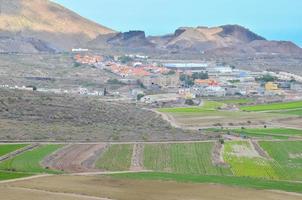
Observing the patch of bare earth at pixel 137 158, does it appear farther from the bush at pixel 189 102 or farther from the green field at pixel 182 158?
the bush at pixel 189 102

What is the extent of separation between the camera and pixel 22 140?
→ 55031 millimetres

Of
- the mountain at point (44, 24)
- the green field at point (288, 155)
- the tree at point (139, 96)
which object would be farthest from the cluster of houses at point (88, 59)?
Result: the green field at point (288, 155)

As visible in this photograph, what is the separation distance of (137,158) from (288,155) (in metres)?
10.8

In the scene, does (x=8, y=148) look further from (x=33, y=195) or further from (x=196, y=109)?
(x=196, y=109)

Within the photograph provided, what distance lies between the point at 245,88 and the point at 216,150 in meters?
58.6

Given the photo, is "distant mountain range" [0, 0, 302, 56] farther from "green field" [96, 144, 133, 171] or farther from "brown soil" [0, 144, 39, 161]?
"green field" [96, 144, 133, 171]

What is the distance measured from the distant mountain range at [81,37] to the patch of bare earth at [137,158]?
11675cm

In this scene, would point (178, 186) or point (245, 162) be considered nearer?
point (178, 186)

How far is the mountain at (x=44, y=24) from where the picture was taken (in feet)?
587

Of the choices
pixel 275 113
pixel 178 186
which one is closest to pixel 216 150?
pixel 178 186

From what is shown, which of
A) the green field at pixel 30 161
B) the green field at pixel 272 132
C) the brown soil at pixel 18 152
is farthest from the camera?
the green field at pixel 272 132

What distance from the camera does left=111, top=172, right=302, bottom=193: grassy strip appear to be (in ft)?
123

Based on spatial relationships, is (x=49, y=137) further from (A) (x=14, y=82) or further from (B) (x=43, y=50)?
(B) (x=43, y=50)

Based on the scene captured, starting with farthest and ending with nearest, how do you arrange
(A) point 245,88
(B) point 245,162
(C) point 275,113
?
(A) point 245,88 < (C) point 275,113 < (B) point 245,162
